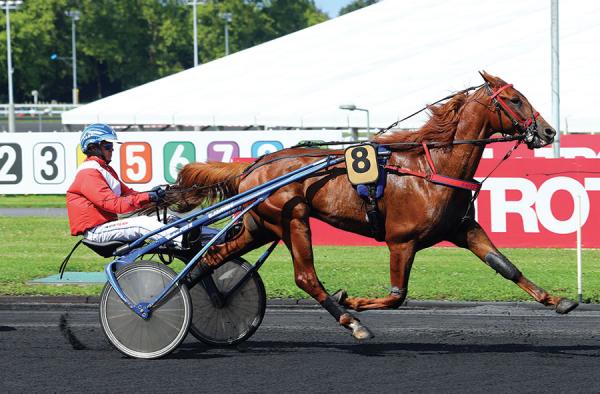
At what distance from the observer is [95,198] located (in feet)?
30.1

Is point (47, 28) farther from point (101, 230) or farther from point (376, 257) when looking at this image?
point (101, 230)

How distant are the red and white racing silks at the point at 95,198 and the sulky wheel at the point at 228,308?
96 centimetres

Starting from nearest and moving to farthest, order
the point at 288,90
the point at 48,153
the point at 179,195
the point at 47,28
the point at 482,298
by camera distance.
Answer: the point at 179,195 < the point at 482,298 < the point at 48,153 < the point at 288,90 < the point at 47,28

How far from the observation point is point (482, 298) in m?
12.5

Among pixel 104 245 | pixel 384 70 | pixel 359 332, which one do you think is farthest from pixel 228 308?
pixel 384 70

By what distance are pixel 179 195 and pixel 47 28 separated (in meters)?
73.4

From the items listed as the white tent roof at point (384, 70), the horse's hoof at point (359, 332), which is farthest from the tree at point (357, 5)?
the horse's hoof at point (359, 332)

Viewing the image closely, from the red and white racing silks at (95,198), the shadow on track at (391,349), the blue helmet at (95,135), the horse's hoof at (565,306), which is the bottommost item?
the shadow on track at (391,349)

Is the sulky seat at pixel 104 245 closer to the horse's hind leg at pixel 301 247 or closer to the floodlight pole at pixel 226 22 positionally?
the horse's hind leg at pixel 301 247

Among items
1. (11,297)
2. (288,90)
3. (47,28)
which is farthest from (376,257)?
(47,28)

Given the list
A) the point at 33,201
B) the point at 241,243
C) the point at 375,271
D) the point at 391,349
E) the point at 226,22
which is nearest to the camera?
the point at 391,349

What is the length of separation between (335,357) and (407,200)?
1.32 meters

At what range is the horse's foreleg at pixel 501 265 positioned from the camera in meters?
8.84

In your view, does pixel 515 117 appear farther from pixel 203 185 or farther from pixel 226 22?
pixel 226 22
